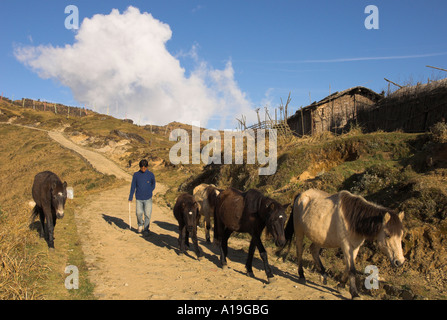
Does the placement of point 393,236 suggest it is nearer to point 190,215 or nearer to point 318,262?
point 318,262

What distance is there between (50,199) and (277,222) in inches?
266

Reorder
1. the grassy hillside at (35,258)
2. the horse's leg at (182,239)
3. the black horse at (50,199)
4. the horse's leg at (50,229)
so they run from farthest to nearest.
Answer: the horse's leg at (182,239) < the black horse at (50,199) < the horse's leg at (50,229) < the grassy hillside at (35,258)

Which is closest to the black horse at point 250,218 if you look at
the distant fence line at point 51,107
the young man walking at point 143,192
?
the young man walking at point 143,192

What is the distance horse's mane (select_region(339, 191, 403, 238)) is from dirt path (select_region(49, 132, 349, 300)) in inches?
62.2

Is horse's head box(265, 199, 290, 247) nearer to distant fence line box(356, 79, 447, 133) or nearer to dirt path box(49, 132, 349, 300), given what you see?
dirt path box(49, 132, 349, 300)

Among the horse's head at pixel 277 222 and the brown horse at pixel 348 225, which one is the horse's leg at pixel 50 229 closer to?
the horse's head at pixel 277 222

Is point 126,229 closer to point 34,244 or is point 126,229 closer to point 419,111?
point 34,244

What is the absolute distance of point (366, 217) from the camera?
19.6 feet

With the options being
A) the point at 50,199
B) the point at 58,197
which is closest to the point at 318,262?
the point at 58,197

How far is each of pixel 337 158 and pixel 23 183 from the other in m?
31.6

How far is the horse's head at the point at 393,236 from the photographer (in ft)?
18.0

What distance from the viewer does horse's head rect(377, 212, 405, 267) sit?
5.50m

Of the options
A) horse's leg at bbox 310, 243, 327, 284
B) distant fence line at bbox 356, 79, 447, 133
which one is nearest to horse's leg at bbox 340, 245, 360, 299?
horse's leg at bbox 310, 243, 327, 284
